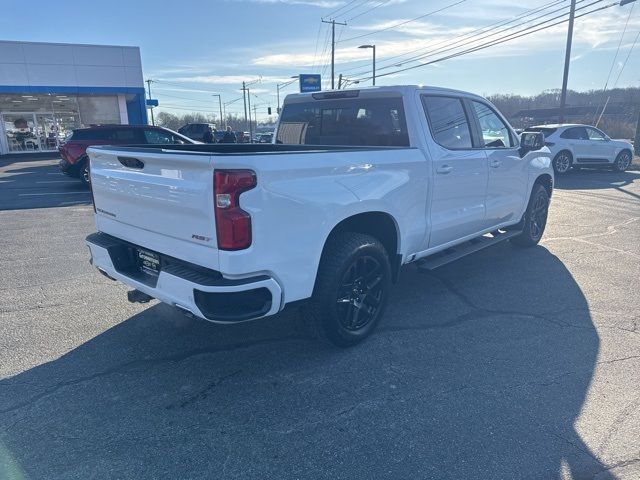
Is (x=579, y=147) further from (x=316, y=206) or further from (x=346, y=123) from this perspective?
(x=316, y=206)

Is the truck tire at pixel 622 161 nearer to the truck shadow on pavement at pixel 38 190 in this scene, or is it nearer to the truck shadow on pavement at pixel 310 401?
the truck shadow on pavement at pixel 310 401

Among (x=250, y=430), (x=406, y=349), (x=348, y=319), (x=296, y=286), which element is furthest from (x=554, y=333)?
(x=250, y=430)

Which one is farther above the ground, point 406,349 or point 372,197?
point 372,197

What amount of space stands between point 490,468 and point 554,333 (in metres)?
1.93

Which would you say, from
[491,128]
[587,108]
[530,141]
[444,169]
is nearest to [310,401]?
[444,169]

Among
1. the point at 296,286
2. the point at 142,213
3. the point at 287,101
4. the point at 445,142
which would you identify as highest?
the point at 287,101

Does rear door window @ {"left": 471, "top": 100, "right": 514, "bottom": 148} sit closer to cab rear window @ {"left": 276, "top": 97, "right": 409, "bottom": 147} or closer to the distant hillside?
cab rear window @ {"left": 276, "top": 97, "right": 409, "bottom": 147}

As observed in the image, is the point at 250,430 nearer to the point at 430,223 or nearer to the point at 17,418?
the point at 17,418

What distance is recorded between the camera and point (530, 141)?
5613 mm

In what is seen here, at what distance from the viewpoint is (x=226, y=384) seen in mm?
3250

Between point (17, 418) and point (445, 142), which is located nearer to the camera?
point (17, 418)

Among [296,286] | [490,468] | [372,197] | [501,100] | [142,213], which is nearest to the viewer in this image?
[490,468]

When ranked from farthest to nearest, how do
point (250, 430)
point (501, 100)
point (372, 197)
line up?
point (501, 100)
point (372, 197)
point (250, 430)

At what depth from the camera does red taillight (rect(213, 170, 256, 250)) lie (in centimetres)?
265
